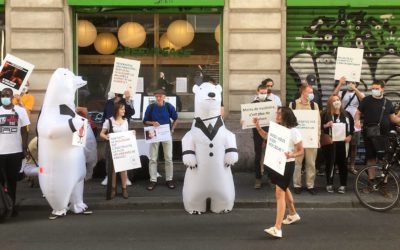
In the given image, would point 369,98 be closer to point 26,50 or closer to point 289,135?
point 289,135

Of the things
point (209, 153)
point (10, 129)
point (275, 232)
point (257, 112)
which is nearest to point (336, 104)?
point (257, 112)

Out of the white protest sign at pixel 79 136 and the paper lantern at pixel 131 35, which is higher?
the paper lantern at pixel 131 35

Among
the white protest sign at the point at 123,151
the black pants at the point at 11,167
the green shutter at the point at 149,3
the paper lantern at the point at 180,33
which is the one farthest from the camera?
the paper lantern at the point at 180,33

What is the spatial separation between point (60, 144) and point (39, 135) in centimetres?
37

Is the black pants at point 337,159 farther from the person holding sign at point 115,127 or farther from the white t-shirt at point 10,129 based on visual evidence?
the white t-shirt at point 10,129

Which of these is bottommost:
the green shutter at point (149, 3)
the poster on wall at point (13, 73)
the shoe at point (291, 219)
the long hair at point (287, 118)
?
the shoe at point (291, 219)

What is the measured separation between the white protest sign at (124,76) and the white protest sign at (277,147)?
149 inches

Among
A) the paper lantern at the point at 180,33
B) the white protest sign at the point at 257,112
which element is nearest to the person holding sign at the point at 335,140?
the white protest sign at the point at 257,112

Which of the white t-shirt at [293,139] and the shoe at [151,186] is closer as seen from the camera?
the white t-shirt at [293,139]

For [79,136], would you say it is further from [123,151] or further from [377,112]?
[377,112]

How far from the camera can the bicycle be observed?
29.6 ft

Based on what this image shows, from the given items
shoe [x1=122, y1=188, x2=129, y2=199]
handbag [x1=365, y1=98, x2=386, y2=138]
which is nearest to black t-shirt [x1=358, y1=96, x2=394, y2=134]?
handbag [x1=365, y1=98, x2=386, y2=138]

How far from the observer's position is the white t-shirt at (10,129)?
28.6 feet

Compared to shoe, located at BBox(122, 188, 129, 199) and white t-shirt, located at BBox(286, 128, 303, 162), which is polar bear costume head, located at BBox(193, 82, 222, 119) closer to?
white t-shirt, located at BBox(286, 128, 303, 162)
